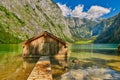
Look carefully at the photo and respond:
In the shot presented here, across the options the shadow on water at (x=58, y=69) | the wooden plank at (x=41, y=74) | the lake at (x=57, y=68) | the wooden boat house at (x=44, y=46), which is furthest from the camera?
the wooden boat house at (x=44, y=46)

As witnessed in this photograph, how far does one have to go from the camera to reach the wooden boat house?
40.8 metres

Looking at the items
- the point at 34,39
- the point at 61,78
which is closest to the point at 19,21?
the point at 34,39

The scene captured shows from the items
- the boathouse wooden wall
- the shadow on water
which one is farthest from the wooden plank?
the boathouse wooden wall

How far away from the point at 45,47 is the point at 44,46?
0.27 metres

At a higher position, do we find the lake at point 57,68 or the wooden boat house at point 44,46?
the wooden boat house at point 44,46

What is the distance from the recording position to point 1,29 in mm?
168875

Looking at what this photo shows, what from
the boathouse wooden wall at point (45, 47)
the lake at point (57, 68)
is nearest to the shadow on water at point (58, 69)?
the lake at point (57, 68)

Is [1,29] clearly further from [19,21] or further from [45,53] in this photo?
[45,53]

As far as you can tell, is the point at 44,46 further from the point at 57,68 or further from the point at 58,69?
the point at 58,69

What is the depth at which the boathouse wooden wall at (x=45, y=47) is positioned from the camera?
4088cm

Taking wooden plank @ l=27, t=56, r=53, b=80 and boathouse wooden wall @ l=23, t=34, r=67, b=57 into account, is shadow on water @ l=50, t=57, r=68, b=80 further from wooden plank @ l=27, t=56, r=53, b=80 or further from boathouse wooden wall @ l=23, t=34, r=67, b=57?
boathouse wooden wall @ l=23, t=34, r=67, b=57

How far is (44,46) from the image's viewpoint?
135 ft

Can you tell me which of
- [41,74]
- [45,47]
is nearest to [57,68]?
[41,74]

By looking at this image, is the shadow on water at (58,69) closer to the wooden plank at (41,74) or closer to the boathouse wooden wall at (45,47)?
the wooden plank at (41,74)
